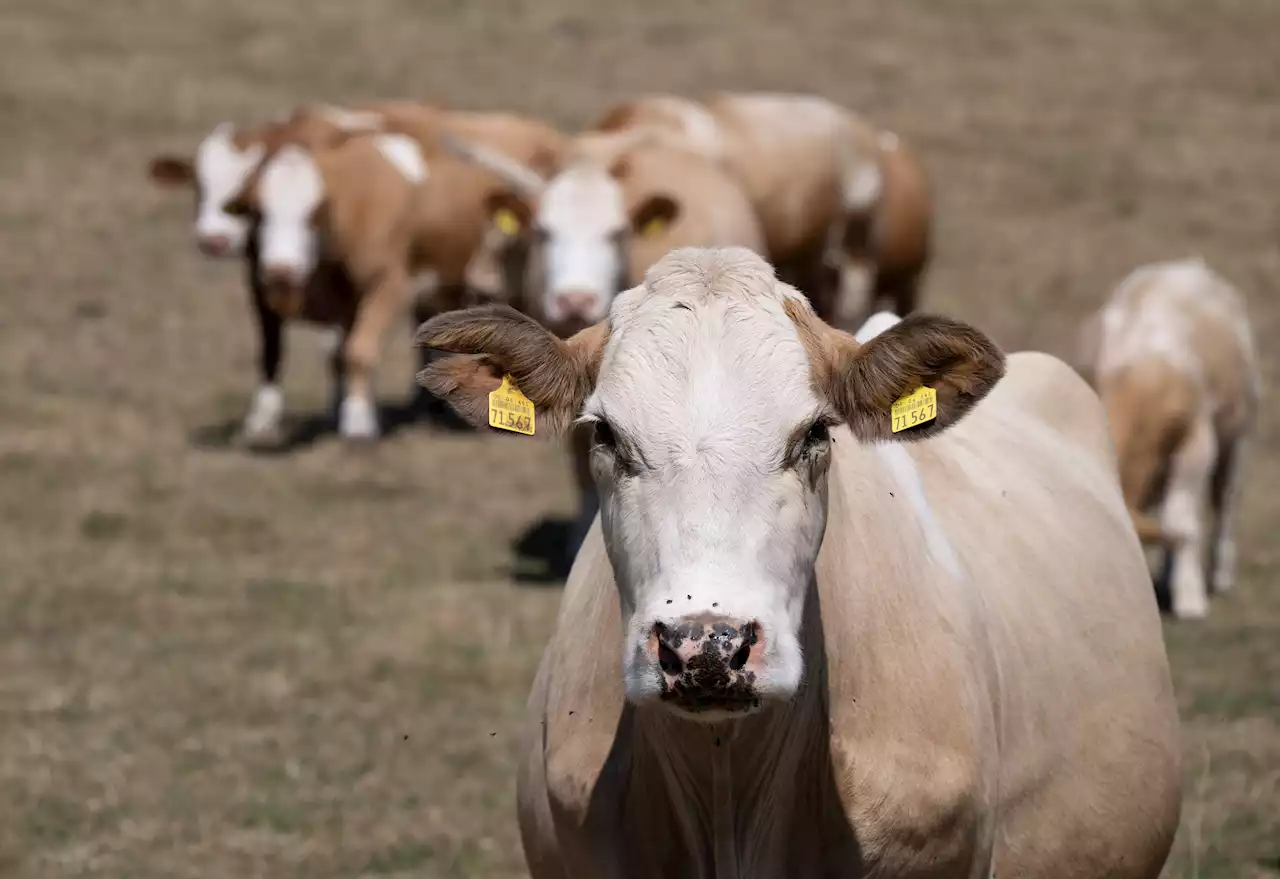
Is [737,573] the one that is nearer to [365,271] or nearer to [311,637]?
[311,637]

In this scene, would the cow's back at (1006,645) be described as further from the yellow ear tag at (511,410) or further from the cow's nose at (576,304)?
the cow's nose at (576,304)

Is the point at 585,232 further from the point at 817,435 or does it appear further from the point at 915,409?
the point at 817,435

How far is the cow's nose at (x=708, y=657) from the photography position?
308 centimetres

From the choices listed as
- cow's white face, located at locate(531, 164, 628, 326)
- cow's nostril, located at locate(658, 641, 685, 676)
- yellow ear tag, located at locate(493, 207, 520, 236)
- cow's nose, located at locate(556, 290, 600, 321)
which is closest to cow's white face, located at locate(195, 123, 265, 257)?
yellow ear tag, located at locate(493, 207, 520, 236)

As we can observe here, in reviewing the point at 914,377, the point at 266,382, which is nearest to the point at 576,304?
the point at 266,382

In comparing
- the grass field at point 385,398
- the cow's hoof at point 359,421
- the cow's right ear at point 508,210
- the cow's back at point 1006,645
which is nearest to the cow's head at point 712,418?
the cow's back at point 1006,645

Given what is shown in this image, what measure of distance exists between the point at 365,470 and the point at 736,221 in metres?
2.66

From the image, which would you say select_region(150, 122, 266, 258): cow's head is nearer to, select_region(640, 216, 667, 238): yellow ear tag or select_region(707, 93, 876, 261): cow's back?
select_region(707, 93, 876, 261): cow's back

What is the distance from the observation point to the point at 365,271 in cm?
1358

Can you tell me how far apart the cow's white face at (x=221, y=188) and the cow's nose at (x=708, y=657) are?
1097cm

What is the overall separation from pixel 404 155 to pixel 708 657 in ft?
37.5

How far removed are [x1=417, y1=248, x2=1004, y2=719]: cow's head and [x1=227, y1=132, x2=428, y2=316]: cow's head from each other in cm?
939

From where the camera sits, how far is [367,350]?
521 inches

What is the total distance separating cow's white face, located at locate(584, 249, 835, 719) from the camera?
3164 mm
